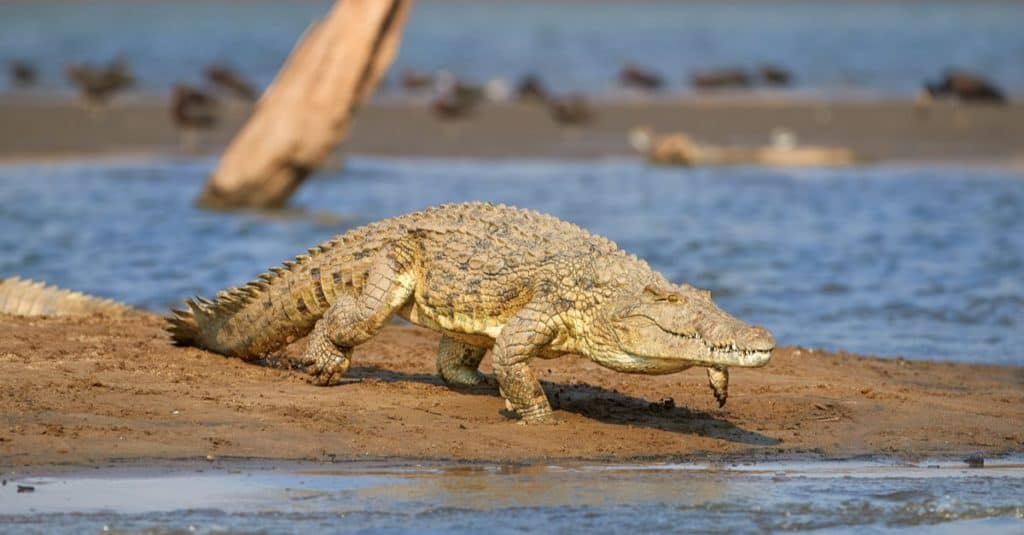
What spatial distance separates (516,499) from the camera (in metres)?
6.39

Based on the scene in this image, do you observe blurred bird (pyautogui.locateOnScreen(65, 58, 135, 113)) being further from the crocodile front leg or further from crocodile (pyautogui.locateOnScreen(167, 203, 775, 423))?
the crocodile front leg

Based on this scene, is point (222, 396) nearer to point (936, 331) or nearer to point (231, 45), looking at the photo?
point (936, 331)

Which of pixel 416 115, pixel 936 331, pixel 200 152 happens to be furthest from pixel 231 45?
pixel 936 331

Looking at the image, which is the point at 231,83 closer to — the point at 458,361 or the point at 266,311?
the point at 266,311

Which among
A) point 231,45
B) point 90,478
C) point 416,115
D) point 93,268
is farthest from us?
point 231,45

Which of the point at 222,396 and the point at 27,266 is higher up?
the point at 27,266

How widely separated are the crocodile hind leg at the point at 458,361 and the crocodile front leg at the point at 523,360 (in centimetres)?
84

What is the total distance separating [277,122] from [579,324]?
31.3 ft

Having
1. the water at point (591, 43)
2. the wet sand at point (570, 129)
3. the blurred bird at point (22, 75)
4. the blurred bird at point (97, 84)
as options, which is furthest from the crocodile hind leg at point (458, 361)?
the blurred bird at point (22, 75)

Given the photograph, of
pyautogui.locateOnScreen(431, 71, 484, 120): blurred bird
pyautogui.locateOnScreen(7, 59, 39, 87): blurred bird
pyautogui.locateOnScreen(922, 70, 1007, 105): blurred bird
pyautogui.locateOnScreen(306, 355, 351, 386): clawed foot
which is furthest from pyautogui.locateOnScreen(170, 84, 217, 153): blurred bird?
pyautogui.locateOnScreen(306, 355, 351, 386): clawed foot

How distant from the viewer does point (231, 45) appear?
53750 mm

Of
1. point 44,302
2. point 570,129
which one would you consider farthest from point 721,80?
point 44,302

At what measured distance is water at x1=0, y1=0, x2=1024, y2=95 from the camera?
42062 millimetres

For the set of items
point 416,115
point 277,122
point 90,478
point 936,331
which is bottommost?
point 90,478
